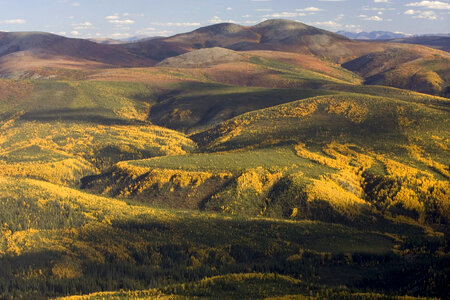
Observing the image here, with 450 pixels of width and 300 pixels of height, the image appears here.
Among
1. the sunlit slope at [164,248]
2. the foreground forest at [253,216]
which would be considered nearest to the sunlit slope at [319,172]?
the foreground forest at [253,216]

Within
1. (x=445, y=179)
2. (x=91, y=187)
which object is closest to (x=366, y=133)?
(x=445, y=179)

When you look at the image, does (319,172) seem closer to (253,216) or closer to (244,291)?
(253,216)

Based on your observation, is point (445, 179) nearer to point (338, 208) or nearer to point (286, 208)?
point (338, 208)

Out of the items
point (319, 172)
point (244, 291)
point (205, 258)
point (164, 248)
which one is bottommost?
point (205, 258)

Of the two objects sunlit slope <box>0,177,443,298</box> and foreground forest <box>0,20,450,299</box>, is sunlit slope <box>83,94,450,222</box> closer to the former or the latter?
foreground forest <box>0,20,450,299</box>

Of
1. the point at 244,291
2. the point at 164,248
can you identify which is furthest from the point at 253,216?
the point at 244,291

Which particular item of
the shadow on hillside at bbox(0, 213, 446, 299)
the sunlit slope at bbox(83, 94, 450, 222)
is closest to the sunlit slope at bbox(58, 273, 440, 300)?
the shadow on hillside at bbox(0, 213, 446, 299)

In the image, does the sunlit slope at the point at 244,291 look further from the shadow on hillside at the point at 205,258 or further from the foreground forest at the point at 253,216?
the shadow on hillside at the point at 205,258
